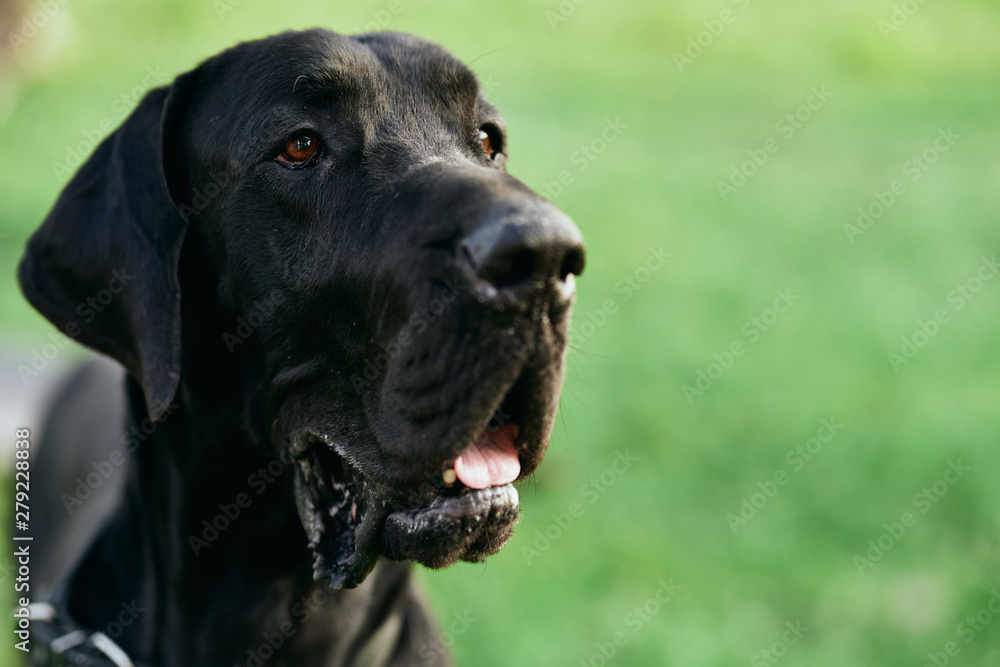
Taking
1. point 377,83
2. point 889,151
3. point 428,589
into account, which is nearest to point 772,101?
point 889,151

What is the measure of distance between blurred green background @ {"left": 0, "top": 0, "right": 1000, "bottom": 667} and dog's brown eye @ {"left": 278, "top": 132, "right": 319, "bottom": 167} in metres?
1.32

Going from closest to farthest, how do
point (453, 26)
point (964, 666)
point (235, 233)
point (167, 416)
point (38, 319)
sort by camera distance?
1. point (235, 233)
2. point (167, 416)
3. point (964, 666)
4. point (38, 319)
5. point (453, 26)

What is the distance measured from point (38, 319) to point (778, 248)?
603 centimetres

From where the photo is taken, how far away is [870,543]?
16.0ft

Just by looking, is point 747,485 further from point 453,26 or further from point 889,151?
point 453,26
